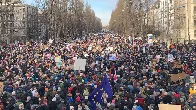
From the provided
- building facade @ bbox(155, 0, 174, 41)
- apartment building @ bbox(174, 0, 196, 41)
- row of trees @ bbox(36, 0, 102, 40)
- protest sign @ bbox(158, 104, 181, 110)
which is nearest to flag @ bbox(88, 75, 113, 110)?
protest sign @ bbox(158, 104, 181, 110)

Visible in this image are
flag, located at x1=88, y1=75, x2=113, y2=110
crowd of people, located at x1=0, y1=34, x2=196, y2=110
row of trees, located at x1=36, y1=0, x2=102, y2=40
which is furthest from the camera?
row of trees, located at x1=36, y1=0, x2=102, y2=40

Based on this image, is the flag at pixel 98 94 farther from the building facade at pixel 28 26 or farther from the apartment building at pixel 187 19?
the building facade at pixel 28 26

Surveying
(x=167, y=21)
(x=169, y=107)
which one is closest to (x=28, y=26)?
(x=167, y=21)

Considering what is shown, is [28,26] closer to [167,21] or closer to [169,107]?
[167,21]

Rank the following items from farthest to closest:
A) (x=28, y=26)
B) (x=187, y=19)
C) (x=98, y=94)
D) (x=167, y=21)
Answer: (x=28, y=26), (x=187, y=19), (x=167, y=21), (x=98, y=94)

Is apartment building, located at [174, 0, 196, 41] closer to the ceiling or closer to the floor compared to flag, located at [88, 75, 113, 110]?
closer to the ceiling

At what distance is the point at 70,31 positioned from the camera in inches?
2975

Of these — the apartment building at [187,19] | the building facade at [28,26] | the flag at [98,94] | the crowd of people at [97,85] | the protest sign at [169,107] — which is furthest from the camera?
the building facade at [28,26]

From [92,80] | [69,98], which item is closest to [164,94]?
[69,98]

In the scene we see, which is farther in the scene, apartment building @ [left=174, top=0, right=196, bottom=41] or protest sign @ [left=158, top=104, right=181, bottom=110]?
apartment building @ [left=174, top=0, right=196, bottom=41]

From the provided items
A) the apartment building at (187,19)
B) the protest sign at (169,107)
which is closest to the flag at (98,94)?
the protest sign at (169,107)

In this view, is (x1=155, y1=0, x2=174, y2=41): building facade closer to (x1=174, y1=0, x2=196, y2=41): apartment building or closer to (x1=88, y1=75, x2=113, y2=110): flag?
(x1=174, y1=0, x2=196, y2=41): apartment building

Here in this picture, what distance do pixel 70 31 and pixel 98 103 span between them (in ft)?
201

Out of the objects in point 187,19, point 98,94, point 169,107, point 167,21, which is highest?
point 187,19
